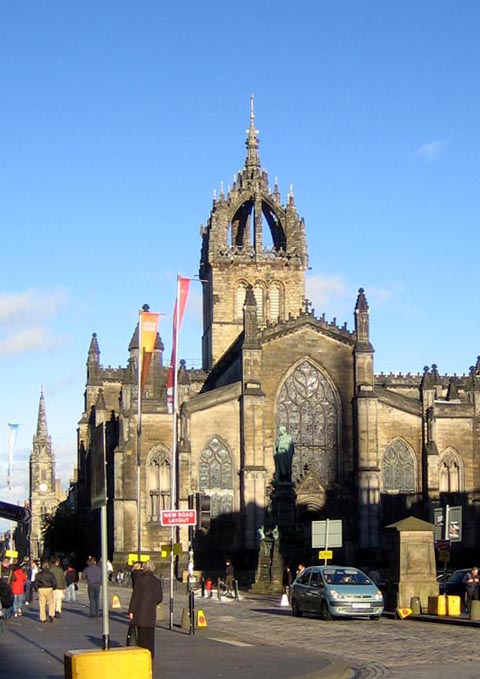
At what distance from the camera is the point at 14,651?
72.9 feet

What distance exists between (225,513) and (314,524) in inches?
944

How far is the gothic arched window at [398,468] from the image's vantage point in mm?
68812

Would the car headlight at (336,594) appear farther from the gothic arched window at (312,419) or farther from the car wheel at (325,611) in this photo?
the gothic arched window at (312,419)

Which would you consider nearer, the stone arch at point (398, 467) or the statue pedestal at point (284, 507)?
the statue pedestal at point (284, 507)

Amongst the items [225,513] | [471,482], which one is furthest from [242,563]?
[471,482]

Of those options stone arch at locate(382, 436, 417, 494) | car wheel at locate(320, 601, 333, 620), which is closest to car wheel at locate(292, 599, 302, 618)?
car wheel at locate(320, 601, 333, 620)

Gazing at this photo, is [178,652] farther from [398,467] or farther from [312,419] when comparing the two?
[398,467]

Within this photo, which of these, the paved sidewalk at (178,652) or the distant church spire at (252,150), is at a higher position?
the distant church spire at (252,150)

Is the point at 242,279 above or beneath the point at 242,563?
above

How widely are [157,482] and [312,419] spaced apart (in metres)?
9.17

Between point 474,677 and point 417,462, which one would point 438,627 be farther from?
point 417,462

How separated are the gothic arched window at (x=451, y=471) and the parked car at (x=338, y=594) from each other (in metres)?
36.1

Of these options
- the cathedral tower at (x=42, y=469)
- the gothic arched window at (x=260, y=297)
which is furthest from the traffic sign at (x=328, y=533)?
the cathedral tower at (x=42, y=469)

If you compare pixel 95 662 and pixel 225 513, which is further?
pixel 225 513
